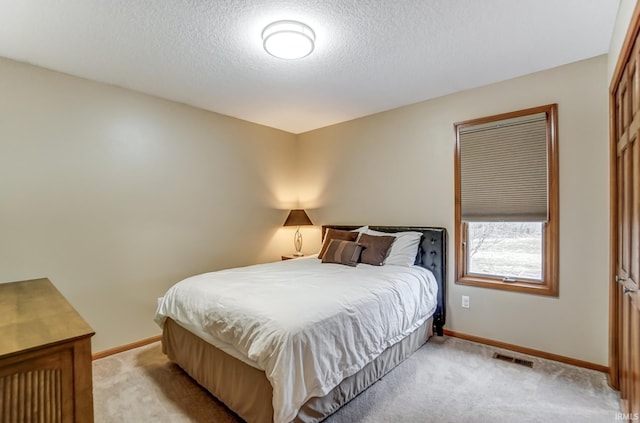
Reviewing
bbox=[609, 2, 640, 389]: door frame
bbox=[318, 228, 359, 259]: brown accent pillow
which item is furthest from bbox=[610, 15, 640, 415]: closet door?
bbox=[318, 228, 359, 259]: brown accent pillow

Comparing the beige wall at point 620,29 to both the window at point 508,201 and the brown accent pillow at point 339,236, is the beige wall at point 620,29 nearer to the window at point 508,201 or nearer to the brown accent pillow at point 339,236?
the window at point 508,201

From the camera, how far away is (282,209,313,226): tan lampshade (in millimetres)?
4402

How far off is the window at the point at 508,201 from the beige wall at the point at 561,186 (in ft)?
0.27

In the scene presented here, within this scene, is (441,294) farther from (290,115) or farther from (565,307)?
(290,115)

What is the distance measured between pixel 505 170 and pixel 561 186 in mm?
445

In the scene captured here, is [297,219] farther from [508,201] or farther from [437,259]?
[508,201]

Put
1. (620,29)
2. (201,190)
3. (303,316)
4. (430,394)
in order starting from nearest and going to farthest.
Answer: (303,316) < (620,29) < (430,394) < (201,190)

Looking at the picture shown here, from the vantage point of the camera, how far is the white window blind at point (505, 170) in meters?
2.72

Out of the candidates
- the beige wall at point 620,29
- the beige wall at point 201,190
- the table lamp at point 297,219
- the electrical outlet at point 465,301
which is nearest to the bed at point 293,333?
the electrical outlet at point 465,301

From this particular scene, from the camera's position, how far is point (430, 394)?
2.17m

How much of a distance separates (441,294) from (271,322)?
2.12 metres

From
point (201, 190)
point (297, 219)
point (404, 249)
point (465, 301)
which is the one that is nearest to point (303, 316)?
point (404, 249)

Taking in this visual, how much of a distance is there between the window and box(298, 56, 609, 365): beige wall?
0.08 meters

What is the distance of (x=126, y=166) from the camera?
299 cm
